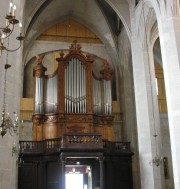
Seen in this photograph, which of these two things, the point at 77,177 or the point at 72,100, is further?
the point at 77,177

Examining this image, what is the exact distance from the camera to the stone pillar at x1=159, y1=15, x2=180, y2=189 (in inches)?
511

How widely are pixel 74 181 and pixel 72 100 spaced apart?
189 inches

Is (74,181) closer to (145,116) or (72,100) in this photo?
(72,100)

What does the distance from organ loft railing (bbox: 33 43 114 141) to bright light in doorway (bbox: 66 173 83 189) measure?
2933 millimetres

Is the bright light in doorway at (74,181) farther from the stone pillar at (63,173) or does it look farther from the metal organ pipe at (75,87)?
the metal organ pipe at (75,87)

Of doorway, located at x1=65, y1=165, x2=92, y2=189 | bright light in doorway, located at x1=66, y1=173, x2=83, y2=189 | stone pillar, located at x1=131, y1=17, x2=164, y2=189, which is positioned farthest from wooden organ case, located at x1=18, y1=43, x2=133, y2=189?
stone pillar, located at x1=131, y1=17, x2=164, y2=189

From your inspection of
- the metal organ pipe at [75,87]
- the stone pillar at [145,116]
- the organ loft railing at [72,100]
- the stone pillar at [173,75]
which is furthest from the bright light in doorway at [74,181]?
the stone pillar at [173,75]

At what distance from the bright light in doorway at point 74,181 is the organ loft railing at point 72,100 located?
293cm

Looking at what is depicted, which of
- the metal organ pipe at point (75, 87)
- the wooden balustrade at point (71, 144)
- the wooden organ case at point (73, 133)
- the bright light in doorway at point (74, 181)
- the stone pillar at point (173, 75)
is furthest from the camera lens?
the bright light in doorway at point (74, 181)

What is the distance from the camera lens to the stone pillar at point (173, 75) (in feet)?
42.6

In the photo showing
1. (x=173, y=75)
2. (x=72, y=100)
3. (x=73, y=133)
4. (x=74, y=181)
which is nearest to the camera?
(x=173, y=75)

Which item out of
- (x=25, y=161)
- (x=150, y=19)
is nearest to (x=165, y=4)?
(x=150, y=19)

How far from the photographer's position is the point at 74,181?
776 inches

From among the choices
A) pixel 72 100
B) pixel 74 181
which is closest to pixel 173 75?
pixel 72 100
